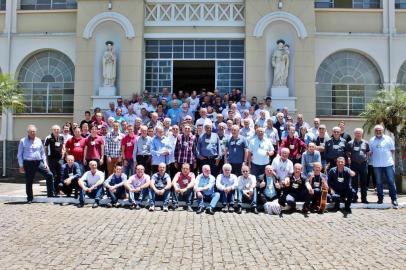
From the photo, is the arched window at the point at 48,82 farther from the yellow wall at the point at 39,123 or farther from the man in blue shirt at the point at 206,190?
the man in blue shirt at the point at 206,190

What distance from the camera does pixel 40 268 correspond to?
22.1 feet

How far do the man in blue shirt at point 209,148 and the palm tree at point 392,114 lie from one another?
6.48 metres

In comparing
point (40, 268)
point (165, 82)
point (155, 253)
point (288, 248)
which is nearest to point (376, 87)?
point (165, 82)

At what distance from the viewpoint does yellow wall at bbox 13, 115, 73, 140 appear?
20641mm

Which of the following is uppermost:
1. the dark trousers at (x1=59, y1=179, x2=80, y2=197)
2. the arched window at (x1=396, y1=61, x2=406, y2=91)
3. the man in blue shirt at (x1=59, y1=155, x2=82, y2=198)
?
the arched window at (x1=396, y1=61, x2=406, y2=91)

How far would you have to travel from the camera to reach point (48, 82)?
21.2 meters

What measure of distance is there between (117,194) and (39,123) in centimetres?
994

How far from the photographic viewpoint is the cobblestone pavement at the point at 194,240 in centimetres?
714

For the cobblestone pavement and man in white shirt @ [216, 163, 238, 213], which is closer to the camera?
the cobblestone pavement

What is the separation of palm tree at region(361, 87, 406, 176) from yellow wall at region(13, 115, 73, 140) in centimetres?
1187

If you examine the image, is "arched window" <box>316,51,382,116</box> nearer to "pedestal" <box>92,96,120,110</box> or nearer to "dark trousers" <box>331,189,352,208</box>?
"pedestal" <box>92,96,120,110</box>

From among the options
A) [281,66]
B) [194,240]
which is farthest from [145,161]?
[281,66]

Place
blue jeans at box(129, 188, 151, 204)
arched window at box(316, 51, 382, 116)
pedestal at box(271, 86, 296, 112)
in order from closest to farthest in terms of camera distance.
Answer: blue jeans at box(129, 188, 151, 204) → pedestal at box(271, 86, 296, 112) → arched window at box(316, 51, 382, 116)

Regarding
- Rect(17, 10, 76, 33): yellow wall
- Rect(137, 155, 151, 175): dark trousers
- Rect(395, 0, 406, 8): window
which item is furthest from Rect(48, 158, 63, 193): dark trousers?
Rect(395, 0, 406, 8): window
